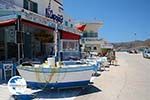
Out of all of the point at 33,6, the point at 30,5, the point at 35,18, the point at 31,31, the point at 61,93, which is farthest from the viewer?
the point at 33,6

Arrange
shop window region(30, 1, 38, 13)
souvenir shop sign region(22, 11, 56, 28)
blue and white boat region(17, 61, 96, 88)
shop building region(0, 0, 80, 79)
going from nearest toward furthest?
blue and white boat region(17, 61, 96, 88)
shop building region(0, 0, 80, 79)
souvenir shop sign region(22, 11, 56, 28)
shop window region(30, 1, 38, 13)

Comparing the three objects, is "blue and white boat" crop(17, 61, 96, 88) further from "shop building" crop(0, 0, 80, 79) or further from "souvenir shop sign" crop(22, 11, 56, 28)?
"souvenir shop sign" crop(22, 11, 56, 28)

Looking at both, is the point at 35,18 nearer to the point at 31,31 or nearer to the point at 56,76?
the point at 31,31

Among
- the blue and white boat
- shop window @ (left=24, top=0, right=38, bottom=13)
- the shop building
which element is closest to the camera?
the blue and white boat

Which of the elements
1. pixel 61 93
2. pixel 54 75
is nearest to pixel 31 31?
pixel 61 93

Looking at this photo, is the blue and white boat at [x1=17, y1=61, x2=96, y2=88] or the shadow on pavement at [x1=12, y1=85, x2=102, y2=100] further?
the blue and white boat at [x1=17, y1=61, x2=96, y2=88]

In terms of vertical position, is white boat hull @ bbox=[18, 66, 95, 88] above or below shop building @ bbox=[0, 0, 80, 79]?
below

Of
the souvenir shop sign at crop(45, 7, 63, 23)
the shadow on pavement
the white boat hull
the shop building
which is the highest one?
the souvenir shop sign at crop(45, 7, 63, 23)

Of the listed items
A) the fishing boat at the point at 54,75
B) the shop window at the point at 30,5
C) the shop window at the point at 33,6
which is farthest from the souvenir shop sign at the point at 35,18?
the shop window at the point at 33,6

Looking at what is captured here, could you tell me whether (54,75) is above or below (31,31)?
below

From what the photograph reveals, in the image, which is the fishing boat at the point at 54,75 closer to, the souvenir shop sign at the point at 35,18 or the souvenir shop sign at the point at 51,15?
the souvenir shop sign at the point at 35,18

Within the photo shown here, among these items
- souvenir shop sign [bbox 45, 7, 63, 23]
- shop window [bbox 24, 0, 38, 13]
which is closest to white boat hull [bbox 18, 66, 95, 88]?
shop window [bbox 24, 0, 38, 13]

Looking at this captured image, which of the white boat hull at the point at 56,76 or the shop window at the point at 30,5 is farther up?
the shop window at the point at 30,5

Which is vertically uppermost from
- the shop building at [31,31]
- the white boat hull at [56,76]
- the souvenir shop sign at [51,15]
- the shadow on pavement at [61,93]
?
the souvenir shop sign at [51,15]
